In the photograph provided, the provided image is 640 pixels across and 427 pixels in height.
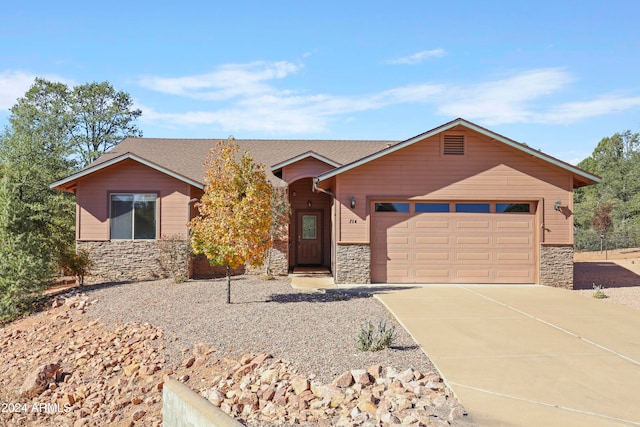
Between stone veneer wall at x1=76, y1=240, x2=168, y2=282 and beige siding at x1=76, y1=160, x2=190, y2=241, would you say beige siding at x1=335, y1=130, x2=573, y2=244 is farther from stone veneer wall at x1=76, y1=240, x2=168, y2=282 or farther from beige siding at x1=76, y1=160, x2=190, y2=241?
stone veneer wall at x1=76, y1=240, x2=168, y2=282

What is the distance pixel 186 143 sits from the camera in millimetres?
20938

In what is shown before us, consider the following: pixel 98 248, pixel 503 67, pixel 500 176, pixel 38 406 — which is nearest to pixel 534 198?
pixel 500 176

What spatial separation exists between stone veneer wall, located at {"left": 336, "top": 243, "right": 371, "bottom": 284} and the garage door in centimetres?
26

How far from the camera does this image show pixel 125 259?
14969 mm

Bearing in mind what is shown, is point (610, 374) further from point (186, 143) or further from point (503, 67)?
point (186, 143)

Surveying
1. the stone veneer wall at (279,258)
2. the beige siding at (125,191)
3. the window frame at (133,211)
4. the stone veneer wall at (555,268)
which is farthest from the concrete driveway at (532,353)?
the window frame at (133,211)

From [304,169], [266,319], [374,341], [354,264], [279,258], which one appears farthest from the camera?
[304,169]

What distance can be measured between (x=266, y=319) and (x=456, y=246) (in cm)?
711

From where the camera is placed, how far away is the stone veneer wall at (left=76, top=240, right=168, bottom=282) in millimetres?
14930

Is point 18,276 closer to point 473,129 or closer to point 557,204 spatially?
point 473,129

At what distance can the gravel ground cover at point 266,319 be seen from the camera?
6414 millimetres

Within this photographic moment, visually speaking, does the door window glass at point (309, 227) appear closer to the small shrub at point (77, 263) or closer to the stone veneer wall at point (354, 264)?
the stone veneer wall at point (354, 264)

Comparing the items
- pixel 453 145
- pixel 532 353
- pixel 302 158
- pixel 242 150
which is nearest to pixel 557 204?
pixel 453 145

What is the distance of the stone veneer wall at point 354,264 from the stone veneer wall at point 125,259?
19.9ft
